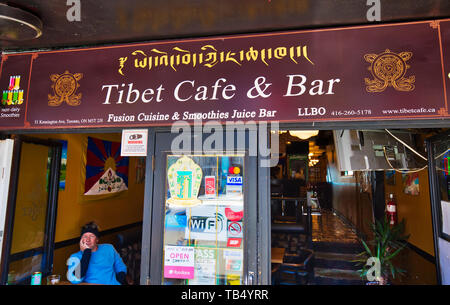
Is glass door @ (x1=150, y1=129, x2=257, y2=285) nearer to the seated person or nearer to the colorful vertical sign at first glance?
the seated person

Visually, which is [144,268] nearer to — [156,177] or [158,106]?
[156,177]

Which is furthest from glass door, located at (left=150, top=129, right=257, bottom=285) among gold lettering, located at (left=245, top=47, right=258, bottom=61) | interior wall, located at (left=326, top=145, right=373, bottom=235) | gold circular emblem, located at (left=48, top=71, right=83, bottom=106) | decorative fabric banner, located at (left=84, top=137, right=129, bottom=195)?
interior wall, located at (left=326, top=145, right=373, bottom=235)

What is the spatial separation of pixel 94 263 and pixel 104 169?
6.79ft

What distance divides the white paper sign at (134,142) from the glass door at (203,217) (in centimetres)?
14

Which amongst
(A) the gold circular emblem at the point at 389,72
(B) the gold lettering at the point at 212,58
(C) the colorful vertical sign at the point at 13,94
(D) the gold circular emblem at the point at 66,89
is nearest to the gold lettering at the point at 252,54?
(B) the gold lettering at the point at 212,58

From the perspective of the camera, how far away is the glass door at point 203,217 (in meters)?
2.19

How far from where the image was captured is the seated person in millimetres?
2734

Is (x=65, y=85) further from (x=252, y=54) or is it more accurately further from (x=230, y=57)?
(x=252, y=54)

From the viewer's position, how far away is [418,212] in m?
4.54

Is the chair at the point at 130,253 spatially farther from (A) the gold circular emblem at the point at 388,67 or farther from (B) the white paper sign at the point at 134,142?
(A) the gold circular emblem at the point at 388,67

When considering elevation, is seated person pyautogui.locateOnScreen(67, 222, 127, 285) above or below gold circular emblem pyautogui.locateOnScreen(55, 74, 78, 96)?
below

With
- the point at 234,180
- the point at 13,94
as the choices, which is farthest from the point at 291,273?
the point at 13,94

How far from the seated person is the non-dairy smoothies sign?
49.7 inches
